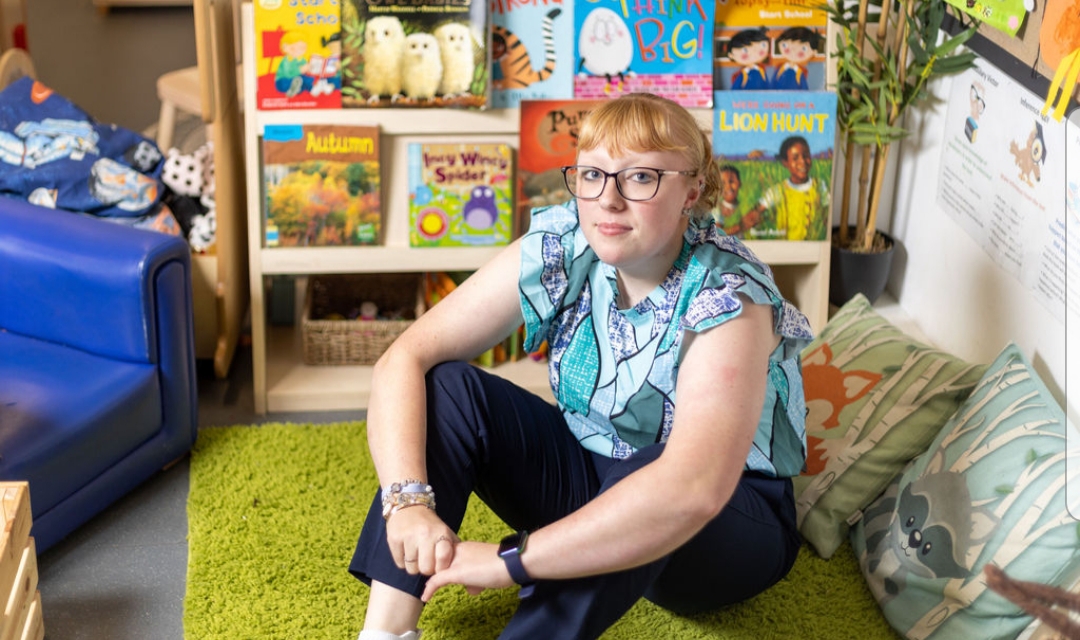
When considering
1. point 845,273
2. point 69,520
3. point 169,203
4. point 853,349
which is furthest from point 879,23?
point 69,520

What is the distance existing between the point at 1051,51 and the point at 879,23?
0.69 metres

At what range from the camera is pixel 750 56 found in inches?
101

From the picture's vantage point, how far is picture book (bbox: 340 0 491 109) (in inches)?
95.9

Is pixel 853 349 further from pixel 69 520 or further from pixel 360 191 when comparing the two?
pixel 69 520

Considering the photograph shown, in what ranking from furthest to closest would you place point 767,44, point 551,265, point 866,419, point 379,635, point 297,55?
A: 1. point 767,44
2. point 297,55
3. point 866,419
4. point 551,265
5. point 379,635

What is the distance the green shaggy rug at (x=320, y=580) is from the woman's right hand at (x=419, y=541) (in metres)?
0.37

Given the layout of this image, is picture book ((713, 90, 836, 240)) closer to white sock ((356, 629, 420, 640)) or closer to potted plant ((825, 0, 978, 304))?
potted plant ((825, 0, 978, 304))

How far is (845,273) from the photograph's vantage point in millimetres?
2762

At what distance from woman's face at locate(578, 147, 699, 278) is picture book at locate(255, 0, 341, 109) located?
3.36ft

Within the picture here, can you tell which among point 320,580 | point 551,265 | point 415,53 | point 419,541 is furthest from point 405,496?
point 415,53

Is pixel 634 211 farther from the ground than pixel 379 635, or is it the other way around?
pixel 634 211

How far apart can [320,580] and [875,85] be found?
1545 mm

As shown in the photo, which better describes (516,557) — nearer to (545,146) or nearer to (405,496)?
(405,496)

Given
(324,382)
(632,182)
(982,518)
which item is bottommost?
(324,382)
